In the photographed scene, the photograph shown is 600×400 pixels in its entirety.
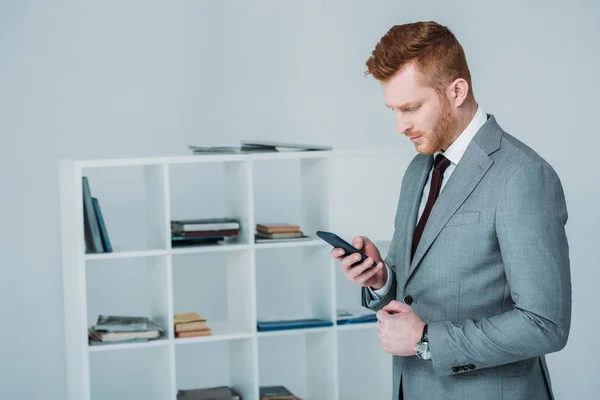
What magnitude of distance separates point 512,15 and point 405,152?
8.49 ft

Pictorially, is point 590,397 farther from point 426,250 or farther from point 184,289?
point 426,250

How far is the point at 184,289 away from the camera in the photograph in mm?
6156

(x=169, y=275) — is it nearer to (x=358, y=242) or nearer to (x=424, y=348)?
(x=358, y=242)

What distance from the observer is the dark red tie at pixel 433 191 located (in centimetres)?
248

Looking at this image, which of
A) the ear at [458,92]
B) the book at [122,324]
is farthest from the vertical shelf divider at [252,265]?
the ear at [458,92]

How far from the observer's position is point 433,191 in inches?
98.3

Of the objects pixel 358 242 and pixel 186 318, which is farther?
pixel 186 318

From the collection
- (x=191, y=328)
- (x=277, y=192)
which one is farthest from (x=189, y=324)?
(x=277, y=192)

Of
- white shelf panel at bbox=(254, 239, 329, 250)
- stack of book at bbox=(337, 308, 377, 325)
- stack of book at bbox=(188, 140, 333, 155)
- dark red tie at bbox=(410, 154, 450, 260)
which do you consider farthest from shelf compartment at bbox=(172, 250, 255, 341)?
dark red tie at bbox=(410, 154, 450, 260)

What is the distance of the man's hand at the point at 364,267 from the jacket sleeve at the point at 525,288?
35 centimetres

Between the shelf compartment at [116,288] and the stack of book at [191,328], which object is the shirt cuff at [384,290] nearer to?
the stack of book at [191,328]

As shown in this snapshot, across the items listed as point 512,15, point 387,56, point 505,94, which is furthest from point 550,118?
point 387,56

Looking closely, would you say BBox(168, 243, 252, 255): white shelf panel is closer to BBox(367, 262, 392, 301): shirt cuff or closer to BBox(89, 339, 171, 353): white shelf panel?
BBox(89, 339, 171, 353): white shelf panel

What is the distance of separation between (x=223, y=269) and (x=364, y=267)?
379cm
